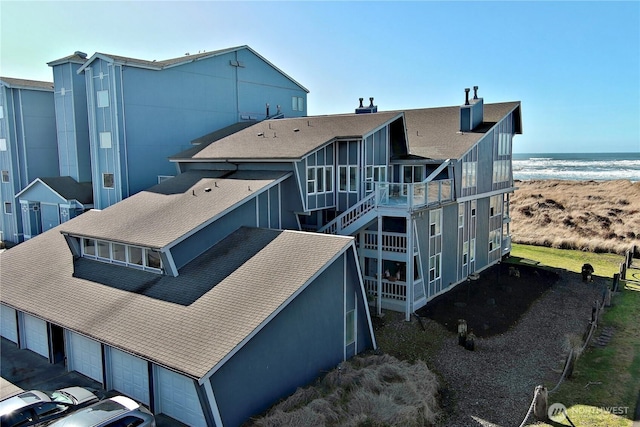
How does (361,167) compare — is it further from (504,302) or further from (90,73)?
(90,73)

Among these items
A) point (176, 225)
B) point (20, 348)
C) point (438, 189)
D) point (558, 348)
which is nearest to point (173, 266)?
point (176, 225)

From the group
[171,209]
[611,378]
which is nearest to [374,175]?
[171,209]

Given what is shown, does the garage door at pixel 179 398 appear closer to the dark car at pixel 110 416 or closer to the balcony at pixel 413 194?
the dark car at pixel 110 416

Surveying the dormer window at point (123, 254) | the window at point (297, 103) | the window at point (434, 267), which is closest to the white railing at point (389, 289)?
the window at point (434, 267)

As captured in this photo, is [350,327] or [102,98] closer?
[350,327]

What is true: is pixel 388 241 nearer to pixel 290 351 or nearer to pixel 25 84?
pixel 290 351

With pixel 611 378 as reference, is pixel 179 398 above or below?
above
